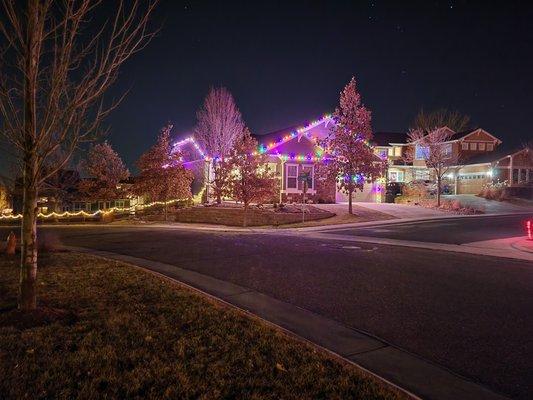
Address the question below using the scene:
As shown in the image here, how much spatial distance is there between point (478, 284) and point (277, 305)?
472 centimetres

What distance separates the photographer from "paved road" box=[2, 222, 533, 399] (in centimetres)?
548

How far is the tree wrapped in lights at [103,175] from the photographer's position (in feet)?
118

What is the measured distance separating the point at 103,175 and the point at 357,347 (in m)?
37.6

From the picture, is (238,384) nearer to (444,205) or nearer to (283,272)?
(283,272)

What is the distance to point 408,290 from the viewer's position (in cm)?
875

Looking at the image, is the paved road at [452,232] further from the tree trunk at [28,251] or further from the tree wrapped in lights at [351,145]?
the tree trunk at [28,251]

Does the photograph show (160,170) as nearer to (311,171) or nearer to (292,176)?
(292,176)

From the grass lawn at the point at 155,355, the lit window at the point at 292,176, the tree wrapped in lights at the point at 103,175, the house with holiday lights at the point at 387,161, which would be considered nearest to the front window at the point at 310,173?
the house with holiday lights at the point at 387,161

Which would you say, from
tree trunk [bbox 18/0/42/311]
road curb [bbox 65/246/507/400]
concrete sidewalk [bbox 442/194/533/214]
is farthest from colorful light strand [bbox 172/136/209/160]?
tree trunk [bbox 18/0/42/311]

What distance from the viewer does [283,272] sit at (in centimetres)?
1050

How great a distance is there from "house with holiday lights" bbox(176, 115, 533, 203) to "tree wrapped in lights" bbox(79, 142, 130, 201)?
6936 millimetres

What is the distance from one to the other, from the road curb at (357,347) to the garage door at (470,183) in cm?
Result: 4633

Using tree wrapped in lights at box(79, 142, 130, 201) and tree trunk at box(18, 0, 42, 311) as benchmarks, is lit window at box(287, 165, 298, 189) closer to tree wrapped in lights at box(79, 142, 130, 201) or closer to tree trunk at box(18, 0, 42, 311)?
tree wrapped in lights at box(79, 142, 130, 201)

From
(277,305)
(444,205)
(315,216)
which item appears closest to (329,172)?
(315,216)
